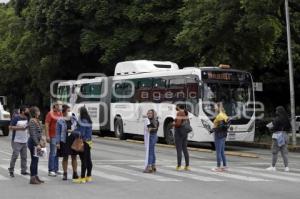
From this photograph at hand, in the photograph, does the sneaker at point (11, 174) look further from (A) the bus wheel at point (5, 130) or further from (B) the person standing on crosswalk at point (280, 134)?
(A) the bus wheel at point (5, 130)

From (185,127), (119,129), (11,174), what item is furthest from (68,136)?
(119,129)

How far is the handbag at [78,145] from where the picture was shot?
12936mm

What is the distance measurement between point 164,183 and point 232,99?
11484mm

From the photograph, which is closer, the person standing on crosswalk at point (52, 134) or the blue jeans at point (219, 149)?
the person standing on crosswalk at point (52, 134)

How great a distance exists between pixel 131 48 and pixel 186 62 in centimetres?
364

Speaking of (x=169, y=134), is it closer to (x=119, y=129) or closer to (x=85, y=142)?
(x=119, y=129)

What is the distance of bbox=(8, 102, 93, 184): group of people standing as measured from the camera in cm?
1298

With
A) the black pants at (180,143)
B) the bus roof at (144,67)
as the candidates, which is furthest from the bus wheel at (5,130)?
the black pants at (180,143)

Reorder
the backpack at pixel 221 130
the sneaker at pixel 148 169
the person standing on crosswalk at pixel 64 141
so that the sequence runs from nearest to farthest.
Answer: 1. the person standing on crosswalk at pixel 64 141
2. the sneaker at pixel 148 169
3. the backpack at pixel 221 130

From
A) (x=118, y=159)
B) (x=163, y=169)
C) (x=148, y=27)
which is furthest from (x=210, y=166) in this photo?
(x=148, y=27)

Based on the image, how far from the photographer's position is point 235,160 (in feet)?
64.5

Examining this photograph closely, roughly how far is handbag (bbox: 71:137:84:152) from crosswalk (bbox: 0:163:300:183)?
961 mm

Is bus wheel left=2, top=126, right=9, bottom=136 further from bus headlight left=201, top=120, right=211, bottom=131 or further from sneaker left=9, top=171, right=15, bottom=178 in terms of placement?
sneaker left=9, top=171, right=15, bottom=178

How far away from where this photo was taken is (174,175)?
14.6 m
